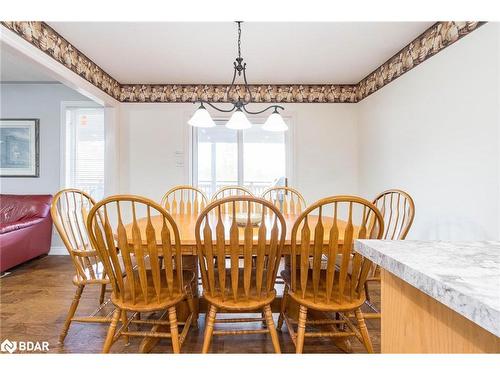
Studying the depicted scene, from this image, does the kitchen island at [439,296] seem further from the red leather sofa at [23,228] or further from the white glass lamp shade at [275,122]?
the red leather sofa at [23,228]

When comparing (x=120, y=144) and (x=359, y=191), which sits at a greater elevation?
(x=120, y=144)

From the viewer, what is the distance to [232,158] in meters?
3.57

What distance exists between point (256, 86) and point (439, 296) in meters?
3.44

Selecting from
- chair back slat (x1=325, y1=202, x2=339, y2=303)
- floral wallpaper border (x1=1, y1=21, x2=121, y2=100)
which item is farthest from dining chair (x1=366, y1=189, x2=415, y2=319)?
floral wallpaper border (x1=1, y1=21, x2=121, y2=100)

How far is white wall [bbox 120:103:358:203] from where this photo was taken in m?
3.48

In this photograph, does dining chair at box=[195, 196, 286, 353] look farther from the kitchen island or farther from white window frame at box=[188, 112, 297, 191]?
white window frame at box=[188, 112, 297, 191]

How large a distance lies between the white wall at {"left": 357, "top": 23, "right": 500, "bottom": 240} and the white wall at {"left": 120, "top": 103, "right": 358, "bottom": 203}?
72cm

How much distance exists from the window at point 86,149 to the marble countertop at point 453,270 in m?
3.87

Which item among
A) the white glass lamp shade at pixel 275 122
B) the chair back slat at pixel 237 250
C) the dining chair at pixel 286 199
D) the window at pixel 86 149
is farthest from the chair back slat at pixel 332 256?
the window at pixel 86 149

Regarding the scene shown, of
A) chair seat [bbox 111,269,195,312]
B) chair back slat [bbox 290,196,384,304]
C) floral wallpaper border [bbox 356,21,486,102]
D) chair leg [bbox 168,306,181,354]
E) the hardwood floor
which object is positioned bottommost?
the hardwood floor
